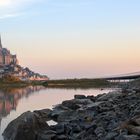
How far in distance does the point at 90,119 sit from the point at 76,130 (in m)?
1.58

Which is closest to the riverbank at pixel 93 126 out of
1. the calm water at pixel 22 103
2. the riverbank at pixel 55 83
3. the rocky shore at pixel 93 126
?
the rocky shore at pixel 93 126

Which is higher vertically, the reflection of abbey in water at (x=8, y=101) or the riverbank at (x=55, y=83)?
the riverbank at (x=55, y=83)

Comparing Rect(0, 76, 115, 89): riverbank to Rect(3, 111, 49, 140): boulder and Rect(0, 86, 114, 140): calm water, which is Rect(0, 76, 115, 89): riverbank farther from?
Rect(3, 111, 49, 140): boulder

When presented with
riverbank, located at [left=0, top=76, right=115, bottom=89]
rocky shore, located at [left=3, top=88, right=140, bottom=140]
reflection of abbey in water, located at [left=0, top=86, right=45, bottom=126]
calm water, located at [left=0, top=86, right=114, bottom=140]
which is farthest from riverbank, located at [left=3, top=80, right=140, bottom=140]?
riverbank, located at [left=0, top=76, right=115, bottom=89]

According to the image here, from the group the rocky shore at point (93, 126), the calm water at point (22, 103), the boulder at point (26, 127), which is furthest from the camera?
the calm water at point (22, 103)

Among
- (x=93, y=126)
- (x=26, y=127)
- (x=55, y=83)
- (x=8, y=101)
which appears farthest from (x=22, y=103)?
(x=55, y=83)

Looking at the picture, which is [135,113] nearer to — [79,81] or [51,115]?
[51,115]

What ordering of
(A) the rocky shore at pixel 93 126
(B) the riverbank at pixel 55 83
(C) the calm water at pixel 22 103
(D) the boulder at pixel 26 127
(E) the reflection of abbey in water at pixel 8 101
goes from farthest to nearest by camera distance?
(B) the riverbank at pixel 55 83 < (E) the reflection of abbey in water at pixel 8 101 < (C) the calm water at pixel 22 103 < (D) the boulder at pixel 26 127 < (A) the rocky shore at pixel 93 126

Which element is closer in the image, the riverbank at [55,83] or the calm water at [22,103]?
the calm water at [22,103]

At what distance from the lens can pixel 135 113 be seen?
15.1 m

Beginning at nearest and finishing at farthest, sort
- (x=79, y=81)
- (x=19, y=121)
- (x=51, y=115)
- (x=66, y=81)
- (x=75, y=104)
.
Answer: (x=19, y=121), (x=51, y=115), (x=75, y=104), (x=79, y=81), (x=66, y=81)

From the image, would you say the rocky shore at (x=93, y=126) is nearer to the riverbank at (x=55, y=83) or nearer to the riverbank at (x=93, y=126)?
the riverbank at (x=93, y=126)

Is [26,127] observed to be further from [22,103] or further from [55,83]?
[55,83]

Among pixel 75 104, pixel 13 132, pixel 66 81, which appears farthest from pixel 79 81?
pixel 13 132
